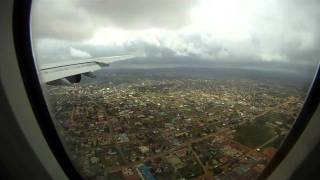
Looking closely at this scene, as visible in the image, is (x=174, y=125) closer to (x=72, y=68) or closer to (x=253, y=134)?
(x=253, y=134)

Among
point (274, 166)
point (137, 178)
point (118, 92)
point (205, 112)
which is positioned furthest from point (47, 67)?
point (274, 166)

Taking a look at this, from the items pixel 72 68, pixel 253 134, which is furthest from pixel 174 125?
pixel 72 68

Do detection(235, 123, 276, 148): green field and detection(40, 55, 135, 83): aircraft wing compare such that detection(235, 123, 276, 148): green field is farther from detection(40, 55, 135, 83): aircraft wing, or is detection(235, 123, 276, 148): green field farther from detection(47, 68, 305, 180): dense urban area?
detection(40, 55, 135, 83): aircraft wing

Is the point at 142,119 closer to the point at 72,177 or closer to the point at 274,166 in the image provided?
the point at 72,177

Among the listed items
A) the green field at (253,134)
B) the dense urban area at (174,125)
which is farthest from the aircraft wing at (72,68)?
the green field at (253,134)

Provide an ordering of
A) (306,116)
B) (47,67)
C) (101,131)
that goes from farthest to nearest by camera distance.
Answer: (47,67)
(101,131)
(306,116)

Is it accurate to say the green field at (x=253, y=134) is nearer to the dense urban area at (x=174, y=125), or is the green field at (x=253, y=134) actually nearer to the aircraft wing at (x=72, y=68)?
the dense urban area at (x=174, y=125)

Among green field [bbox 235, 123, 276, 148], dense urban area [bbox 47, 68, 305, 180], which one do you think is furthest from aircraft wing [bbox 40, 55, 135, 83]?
green field [bbox 235, 123, 276, 148]

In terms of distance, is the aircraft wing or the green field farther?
the aircraft wing
